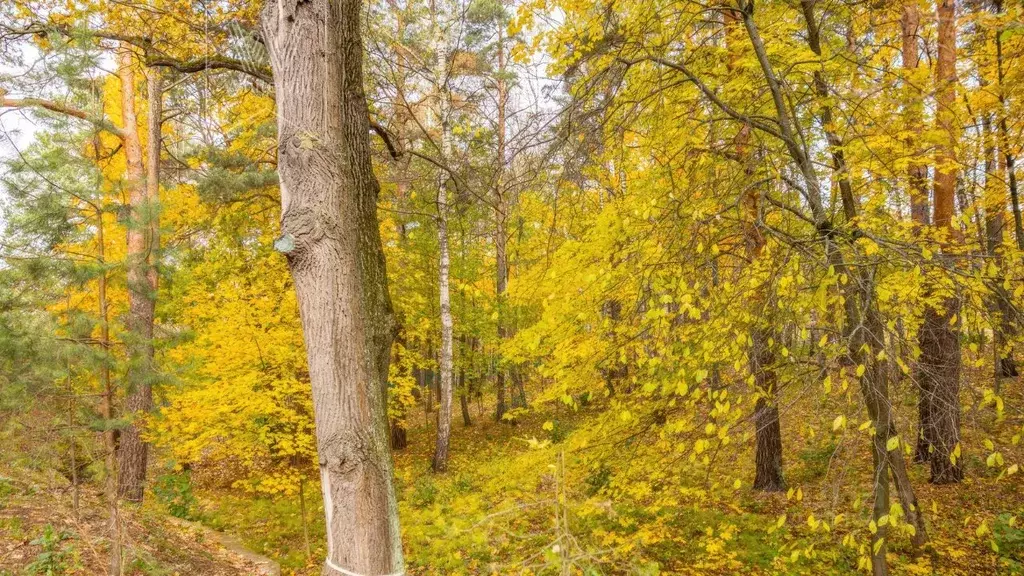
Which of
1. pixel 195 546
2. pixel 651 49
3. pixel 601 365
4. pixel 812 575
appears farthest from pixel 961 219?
pixel 195 546

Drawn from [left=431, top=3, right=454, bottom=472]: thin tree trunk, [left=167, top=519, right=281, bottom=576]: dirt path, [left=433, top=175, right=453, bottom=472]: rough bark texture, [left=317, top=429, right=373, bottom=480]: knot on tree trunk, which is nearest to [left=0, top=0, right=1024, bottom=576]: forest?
[left=317, top=429, right=373, bottom=480]: knot on tree trunk

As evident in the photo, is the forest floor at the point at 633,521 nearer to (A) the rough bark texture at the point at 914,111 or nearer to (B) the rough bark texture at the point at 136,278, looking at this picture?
(B) the rough bark texture at the point at 136,278

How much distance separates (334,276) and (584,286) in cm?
271

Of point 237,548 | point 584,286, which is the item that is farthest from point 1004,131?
point 237,548

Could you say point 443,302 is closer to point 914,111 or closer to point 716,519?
point 716,519

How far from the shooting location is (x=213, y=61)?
9.70ft

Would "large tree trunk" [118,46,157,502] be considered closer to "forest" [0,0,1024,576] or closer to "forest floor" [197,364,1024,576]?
"forest" [0,0,1024,576]

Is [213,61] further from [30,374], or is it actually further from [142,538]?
[142,538]

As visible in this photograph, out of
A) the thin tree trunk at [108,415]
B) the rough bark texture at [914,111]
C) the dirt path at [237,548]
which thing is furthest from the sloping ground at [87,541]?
→ the rough bark texture at [914,111]

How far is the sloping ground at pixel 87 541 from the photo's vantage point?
5.07 metres

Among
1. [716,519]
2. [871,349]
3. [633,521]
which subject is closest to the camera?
[871,349]

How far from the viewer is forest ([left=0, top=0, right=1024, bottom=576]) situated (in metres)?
2.29

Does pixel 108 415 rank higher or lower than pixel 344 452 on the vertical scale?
lower

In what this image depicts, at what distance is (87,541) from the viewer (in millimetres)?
5352
